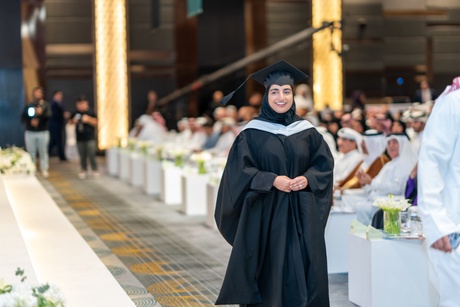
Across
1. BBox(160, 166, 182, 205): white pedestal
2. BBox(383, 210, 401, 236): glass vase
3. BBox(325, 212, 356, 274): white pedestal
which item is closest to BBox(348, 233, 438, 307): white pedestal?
BBox(383, 210, 401, 236): glass vase

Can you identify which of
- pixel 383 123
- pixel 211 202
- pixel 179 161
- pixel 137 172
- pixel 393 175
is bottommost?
pixel 137 172

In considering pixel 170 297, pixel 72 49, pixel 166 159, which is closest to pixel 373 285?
pixel 170 297

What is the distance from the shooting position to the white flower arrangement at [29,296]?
13.2 feet

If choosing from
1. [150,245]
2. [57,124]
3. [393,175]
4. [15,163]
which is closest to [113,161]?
[57,124]

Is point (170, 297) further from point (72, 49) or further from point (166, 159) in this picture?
point (72, 49)

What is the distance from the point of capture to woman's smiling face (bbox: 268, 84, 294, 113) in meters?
5.63

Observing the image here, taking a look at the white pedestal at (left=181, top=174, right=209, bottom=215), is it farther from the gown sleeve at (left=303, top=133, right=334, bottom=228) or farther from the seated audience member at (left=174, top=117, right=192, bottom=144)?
the gown sleeve at (left=303, top=133, right=334, bottom=228)

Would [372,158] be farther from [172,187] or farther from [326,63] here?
[326,63]

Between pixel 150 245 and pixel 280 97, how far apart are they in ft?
15.0

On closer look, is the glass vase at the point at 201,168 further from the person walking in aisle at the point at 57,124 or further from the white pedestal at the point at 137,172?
the person walking in aisle at the point at 57,124

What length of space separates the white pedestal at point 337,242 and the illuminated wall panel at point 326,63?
14.8 m

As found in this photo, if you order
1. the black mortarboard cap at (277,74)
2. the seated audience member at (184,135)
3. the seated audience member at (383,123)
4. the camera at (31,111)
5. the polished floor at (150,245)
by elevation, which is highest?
the black mortarboard cap at (277,74)

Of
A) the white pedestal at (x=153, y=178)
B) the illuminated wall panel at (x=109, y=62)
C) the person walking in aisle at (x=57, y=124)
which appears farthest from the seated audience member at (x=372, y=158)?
the illuminated wall panel at (x=109, y=62)

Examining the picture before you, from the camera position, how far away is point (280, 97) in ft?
18.5
